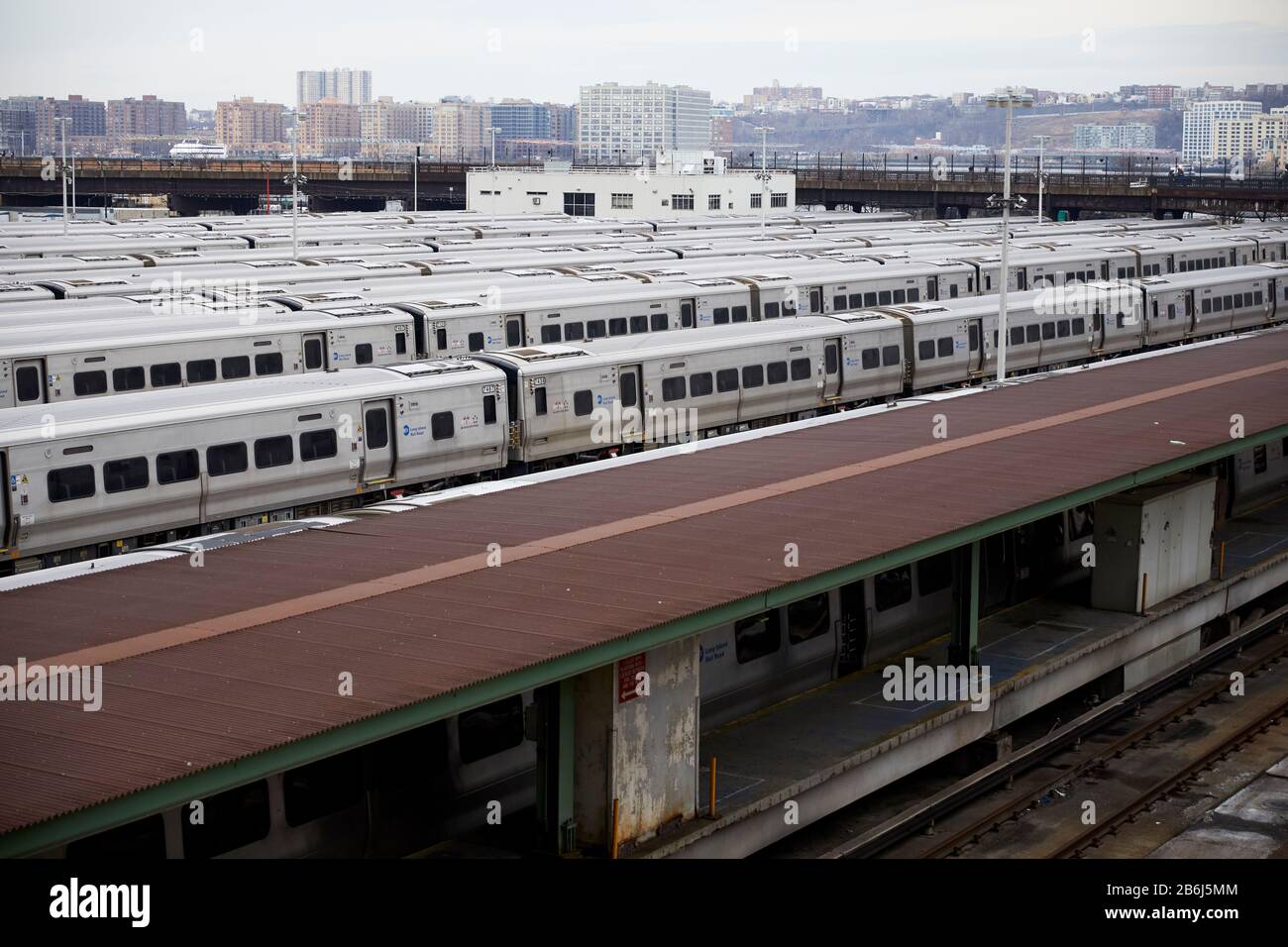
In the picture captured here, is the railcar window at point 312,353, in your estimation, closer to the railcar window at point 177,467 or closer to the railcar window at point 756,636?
the railcar window at point 177,467

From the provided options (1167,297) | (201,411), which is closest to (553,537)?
(201,411)

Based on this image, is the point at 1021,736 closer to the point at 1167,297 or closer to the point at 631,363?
the point at 631,363

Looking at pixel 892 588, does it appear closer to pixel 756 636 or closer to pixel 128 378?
pixel 756 636

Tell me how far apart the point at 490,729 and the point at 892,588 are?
789 cm

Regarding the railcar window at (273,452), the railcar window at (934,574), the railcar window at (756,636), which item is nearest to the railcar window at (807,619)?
the railcar window at (756,636)

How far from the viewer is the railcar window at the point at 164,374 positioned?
94.8 ft

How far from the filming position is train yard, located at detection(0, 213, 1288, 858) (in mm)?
13266

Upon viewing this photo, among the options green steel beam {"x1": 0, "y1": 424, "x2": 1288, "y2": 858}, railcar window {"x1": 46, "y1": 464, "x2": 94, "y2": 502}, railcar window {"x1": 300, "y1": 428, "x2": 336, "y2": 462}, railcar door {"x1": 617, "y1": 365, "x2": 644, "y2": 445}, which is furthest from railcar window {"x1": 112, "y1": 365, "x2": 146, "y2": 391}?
green steel beam {"x1": 0, "y1": 424, "x2": 1288, "y2": 858}

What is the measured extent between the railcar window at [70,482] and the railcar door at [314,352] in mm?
9116

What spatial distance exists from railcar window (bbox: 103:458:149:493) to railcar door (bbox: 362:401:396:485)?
13.8 feet

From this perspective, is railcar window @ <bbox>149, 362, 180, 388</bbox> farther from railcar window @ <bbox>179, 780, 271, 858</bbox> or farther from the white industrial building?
the white industrial building

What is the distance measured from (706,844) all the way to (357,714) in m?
5.39


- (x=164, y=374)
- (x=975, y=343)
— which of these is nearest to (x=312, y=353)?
(x=164, y=374)
